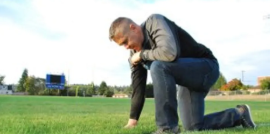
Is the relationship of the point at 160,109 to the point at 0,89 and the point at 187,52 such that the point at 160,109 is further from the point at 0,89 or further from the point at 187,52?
the point at 0,89

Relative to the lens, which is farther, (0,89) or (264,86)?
(0,89)

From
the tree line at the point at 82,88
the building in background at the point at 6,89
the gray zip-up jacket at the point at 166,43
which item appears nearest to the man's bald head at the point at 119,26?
the gray zip-up jacket at the point at 166,43

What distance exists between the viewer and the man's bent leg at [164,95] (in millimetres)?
3279

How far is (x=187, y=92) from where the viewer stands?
379 centimetres

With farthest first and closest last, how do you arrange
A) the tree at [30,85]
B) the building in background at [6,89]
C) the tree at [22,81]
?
the building in background at [6,89] < the tree at [22,81] < the tree at [30,85]

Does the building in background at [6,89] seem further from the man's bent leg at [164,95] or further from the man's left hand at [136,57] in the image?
the man's bent leg at [164,95]

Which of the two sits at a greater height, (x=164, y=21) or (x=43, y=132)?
(x=164, y=21)

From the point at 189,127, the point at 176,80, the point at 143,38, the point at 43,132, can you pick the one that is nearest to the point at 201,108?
the point at 189,127

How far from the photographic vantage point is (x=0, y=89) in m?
98.2

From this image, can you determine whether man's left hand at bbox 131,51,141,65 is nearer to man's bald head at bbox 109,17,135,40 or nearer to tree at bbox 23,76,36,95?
man's bald head at bbox 109,17,135,40

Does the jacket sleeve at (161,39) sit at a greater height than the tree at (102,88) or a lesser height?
lesser

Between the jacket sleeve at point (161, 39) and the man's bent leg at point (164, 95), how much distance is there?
0.10 m

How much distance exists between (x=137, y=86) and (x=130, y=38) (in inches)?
39.6

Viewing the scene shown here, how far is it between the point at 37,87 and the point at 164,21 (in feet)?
283
